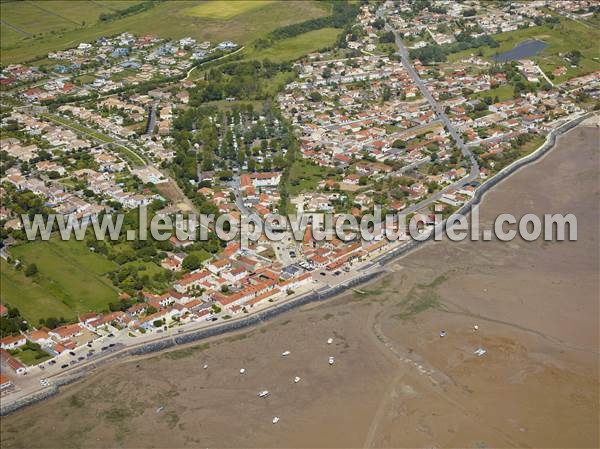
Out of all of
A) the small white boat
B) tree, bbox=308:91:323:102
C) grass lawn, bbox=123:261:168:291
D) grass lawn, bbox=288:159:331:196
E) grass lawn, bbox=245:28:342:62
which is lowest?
the small white boat

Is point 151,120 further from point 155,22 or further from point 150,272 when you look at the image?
point 155,22

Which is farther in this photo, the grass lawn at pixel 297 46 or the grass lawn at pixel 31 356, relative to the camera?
the grass lawn at pixel 297 46

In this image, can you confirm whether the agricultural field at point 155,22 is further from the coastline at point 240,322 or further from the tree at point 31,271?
the coastline at point 240,322

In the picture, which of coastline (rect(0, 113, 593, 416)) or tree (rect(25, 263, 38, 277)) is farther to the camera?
tree (rect(25, 263, 38, 277))

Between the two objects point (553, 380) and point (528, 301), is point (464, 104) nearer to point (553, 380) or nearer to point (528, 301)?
point (528, 301)

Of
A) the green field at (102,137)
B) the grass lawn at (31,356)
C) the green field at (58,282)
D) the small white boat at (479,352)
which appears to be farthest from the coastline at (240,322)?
the green field at (102,137)

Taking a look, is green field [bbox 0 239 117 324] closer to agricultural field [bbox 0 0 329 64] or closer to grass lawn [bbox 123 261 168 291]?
grass lawn [bbox 123 261 168 291]

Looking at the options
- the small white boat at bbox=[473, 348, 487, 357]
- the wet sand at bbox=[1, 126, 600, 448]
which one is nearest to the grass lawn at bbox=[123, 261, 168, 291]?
the wet sand at bbox=[1, 126, 600, 448]
